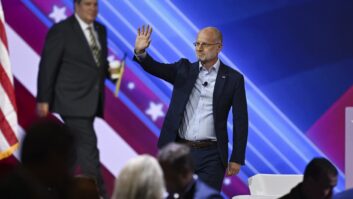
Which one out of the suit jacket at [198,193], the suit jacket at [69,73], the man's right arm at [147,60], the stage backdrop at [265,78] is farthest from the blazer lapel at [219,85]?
the suit jacket at [69,73]

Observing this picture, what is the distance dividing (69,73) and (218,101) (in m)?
1.61

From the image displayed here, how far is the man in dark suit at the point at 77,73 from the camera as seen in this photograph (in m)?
4.98

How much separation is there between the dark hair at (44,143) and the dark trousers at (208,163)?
2.58m

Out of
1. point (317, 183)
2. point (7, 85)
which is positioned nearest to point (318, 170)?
point (317, 183)

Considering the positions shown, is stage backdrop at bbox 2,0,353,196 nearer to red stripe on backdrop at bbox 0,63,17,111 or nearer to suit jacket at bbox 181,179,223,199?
red stripe on backdrop at bbox 0,63,17,111

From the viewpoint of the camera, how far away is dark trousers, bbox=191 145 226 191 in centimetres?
646

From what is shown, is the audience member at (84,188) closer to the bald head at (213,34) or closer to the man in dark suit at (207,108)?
the man in dark suit at (207,108)

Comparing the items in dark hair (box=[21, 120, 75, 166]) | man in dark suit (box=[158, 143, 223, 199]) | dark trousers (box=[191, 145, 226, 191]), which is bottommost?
dark trousers (box=[191, 145, 226, 191])

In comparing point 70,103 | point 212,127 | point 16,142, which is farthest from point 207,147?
point 70,103

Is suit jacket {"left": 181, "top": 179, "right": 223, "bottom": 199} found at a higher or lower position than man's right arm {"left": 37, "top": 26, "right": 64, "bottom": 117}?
lower

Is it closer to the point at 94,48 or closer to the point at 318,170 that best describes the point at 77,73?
the point at 94,48

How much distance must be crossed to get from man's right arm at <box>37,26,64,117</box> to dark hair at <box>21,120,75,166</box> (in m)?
1.03

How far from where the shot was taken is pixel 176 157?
499 cm

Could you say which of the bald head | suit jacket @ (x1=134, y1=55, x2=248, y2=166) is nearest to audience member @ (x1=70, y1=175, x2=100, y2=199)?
suit jacket @ (x1=134, y1=55, x2=248, y2=166)
